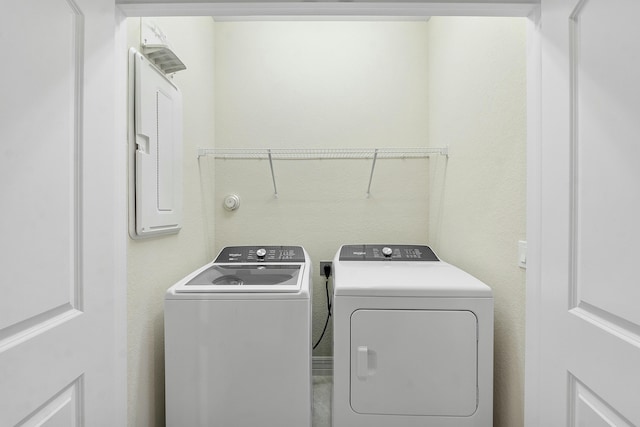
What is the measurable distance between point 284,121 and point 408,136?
98cm

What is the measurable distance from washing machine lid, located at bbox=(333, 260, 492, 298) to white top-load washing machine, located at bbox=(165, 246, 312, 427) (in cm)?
26

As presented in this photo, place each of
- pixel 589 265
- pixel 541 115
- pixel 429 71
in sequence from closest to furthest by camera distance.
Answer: pixel 589 265
pixel 541 115
pixel 429 71

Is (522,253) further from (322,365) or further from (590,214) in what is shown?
→ (322,365)

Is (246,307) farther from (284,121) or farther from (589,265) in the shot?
(284,121)

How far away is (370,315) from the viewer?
1.45 metres

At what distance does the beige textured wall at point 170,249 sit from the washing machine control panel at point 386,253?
1013 millimetres

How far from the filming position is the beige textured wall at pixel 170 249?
4.59 feet

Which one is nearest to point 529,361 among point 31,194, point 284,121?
point 31,194

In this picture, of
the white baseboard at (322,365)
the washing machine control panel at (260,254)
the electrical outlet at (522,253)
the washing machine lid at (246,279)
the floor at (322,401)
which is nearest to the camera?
the electrical outlet at (522,253)

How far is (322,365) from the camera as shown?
8.16 feet

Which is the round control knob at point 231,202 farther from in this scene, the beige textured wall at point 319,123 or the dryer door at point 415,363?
the dryer door at point 415,363

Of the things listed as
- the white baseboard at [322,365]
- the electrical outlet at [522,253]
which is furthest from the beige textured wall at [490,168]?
the white baseboard at [322,365]

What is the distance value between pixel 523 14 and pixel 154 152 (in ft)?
5.36

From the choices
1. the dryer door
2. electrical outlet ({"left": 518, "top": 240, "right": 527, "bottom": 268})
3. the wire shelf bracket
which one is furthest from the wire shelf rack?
the dryer door
